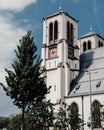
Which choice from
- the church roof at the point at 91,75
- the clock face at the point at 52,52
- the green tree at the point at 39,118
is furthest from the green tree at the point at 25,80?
the clock face at the point at 52,52

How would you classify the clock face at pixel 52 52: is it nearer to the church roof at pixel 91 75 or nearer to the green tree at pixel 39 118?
the church roof at pixel 91 75

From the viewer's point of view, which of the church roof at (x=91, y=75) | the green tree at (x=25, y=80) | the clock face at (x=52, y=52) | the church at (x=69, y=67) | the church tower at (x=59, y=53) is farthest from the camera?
the clock face at (x=52, y=52)

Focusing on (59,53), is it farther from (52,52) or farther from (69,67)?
(69,67)

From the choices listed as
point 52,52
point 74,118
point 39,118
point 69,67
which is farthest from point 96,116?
point 52,52

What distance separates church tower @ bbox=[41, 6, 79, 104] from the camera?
76.2 meters

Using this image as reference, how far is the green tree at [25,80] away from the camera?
40.9 meters

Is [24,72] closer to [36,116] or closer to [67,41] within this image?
[36,116]

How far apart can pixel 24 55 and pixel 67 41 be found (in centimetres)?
3888

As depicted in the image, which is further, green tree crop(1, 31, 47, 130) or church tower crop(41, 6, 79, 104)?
church tower crop(41, 6, 79, 104)

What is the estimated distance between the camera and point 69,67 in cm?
7788

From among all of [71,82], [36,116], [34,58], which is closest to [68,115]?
[36,116]

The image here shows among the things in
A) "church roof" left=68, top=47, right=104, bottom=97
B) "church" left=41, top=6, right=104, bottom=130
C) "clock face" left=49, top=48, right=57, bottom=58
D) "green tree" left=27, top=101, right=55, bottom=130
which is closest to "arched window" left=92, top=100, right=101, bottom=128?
"church" left=41, top=6, right=104, bottom=130

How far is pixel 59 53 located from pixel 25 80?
3830cm

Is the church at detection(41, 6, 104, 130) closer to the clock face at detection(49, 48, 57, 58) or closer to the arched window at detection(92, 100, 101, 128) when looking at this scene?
the clock face at detection(49, 48, 57, 58)
